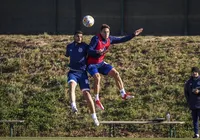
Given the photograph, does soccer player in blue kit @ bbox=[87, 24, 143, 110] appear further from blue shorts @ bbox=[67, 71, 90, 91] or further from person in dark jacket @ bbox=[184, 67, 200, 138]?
person in dark jacket @ bbox=[184, 67, 200, 138]

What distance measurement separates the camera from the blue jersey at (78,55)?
2267 cm

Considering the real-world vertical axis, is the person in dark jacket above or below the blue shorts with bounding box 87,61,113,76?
below

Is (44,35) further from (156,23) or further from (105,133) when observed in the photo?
(105,133)

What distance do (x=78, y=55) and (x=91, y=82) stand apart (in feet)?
33.7

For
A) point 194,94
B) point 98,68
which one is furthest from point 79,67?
point 194,94

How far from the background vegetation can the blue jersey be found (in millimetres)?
7310

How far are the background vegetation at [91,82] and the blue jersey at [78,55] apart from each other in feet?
24.0

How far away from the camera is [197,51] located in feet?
114

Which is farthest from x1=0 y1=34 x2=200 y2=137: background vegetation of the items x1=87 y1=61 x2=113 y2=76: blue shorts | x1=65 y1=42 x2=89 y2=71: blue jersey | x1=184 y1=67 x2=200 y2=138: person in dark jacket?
x1=65 y1=42 x2=89 y2=71: blue jersey

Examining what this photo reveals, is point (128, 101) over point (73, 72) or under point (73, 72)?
under

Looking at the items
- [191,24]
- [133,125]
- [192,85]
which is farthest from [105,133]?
[191,24]

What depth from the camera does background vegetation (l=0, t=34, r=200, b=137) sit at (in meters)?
30.2

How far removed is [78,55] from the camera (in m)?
22.7

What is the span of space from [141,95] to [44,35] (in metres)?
7.51
